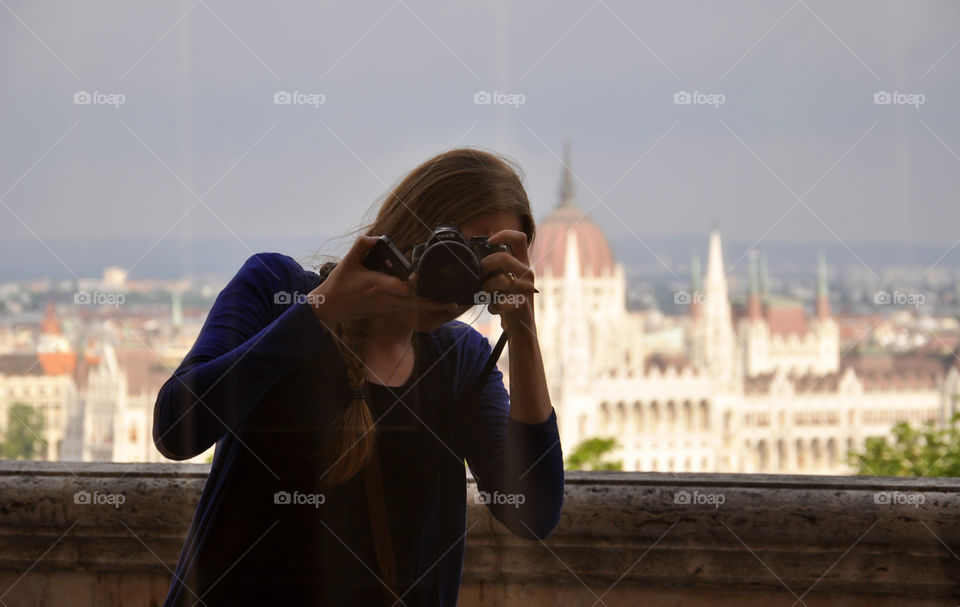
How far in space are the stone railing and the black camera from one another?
0.61 metres

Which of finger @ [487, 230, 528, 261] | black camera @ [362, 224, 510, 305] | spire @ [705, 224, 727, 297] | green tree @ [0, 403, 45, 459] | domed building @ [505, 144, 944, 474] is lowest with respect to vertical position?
black camera @ [362, 224, 510, 305]

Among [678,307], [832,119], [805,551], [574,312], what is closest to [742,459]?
[678,307]

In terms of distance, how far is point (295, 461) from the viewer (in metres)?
0.86

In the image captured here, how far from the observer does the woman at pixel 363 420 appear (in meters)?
0.85

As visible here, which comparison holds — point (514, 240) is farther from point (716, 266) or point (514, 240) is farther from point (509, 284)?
point (716, 266)

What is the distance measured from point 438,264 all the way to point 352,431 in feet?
0.66

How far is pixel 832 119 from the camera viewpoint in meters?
37.0

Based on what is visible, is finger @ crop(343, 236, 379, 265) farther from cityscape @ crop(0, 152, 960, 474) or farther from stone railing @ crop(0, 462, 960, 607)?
cityscape @ crop(0, 152, 960, 474)

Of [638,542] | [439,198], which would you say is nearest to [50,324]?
[638,542]

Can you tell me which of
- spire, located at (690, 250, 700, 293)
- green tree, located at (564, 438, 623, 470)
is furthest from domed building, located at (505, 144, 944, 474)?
green tree, located at (564, 438, 623, 470)

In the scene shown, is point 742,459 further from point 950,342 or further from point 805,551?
point 805,551

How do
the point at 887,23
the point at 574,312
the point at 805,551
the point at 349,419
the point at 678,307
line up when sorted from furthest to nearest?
the point at 678,307 < the point at 574,312 < the point at 887,23 < the point at 805,551 < the point at 349,419

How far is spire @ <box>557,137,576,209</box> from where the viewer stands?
1509 inches

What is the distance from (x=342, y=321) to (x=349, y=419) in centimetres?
10
